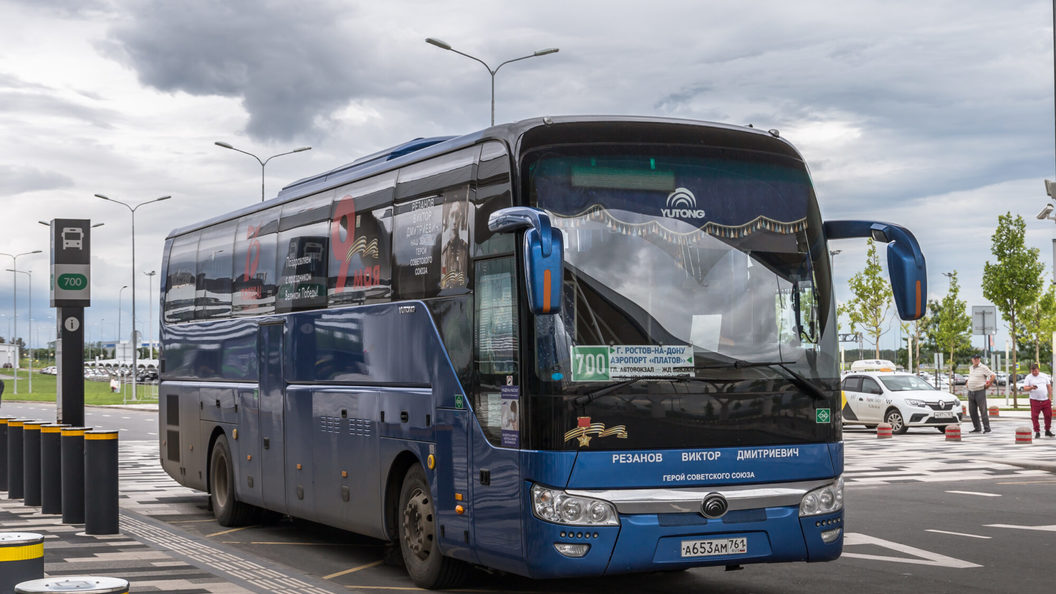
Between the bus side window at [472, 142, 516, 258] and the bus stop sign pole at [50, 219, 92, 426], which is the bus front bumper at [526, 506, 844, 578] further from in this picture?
the bus stop sign pole at [50, 219, 92, 426]

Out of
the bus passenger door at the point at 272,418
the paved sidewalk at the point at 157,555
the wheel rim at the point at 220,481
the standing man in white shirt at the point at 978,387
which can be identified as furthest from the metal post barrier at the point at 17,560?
the standing man in white shirt at the point at 978,387

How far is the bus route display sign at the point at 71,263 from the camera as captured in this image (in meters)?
17.7

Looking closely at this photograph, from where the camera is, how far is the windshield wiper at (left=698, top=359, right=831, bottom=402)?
8.18 meters

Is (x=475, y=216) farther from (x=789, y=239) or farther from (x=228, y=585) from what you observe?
(x=228, y=585)

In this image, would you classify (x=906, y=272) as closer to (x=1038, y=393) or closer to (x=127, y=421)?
(x=1038, y=393)

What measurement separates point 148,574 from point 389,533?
192cm

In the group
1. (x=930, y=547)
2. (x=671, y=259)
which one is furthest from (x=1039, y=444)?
(x=671, y=259)

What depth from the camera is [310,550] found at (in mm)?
12000

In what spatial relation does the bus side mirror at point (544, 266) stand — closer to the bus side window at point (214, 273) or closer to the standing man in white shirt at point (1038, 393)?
the bus side window at point (214, 273)

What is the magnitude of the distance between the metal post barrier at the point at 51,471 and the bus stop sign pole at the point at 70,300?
2484 millimetres

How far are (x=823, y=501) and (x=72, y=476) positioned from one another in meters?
8.59

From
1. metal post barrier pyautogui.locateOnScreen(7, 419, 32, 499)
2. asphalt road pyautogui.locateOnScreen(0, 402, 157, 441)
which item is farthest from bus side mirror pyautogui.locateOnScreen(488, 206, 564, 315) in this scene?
asphalt road pyautogui.locateOnScreen(0, 402, 157, 441)

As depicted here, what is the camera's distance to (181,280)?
16.3m

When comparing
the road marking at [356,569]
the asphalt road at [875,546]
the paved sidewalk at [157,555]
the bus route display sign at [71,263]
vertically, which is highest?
the bus route display sign at [71,263]
